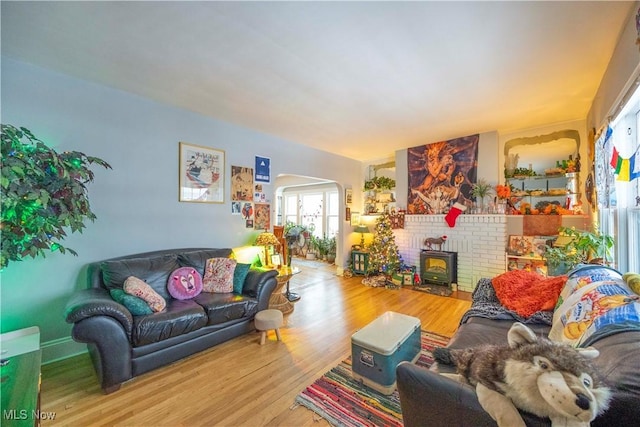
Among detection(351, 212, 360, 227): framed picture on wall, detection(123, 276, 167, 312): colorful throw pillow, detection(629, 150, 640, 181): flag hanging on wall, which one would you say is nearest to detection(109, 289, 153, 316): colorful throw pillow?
detection(123, 276, 167, 312): colorful throw pillow

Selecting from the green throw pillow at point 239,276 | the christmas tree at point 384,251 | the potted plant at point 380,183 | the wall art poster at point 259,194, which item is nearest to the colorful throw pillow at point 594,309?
the green throw pillow at point 239,276

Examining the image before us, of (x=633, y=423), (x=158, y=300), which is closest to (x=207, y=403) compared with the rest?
(x=158, y=300)

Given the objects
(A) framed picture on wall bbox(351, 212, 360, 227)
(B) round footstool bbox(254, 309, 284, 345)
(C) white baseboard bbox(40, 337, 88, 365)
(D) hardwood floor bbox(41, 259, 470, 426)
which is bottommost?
(D) hardwood floor bbox(41, 259, 470, 426)

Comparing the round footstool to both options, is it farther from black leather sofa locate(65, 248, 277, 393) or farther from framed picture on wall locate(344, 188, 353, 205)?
framed picture on wall locate(344, 188, 353, 205)

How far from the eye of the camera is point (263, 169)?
408cm

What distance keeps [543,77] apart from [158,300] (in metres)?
4.23

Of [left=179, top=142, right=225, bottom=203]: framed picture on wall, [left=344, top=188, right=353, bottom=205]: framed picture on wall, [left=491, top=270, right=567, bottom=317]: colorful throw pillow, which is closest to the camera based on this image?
[left=491, top=270, right=567, bottom=317]: colorful throw pillow

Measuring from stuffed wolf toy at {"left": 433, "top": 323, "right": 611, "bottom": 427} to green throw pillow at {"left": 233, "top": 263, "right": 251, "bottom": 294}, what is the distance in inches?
98.0

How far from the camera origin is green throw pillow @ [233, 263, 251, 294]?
295cm

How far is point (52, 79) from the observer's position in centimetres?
239

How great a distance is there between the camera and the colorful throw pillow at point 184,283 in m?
2.65

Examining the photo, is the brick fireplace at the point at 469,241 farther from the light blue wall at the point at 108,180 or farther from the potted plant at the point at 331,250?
the light blue wall at the point at 108,180

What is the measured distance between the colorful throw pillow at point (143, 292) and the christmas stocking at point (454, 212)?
446 cm

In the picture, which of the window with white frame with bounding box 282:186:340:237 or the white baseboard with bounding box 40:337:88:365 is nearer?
the white baseboard with bounding box 40:337:88:365
